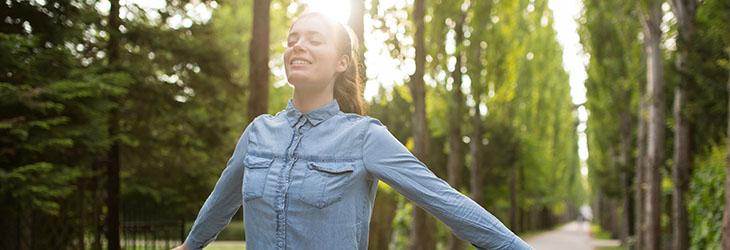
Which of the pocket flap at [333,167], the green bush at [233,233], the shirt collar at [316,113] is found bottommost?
the green bush at [233,233]

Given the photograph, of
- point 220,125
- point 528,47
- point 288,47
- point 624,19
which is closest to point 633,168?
point 528,47

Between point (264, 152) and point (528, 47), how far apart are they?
100 feet

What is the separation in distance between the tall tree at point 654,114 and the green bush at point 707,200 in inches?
33.2

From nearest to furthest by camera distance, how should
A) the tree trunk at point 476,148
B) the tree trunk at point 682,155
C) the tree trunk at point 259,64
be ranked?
the tree trunk at point 259,64, the tree trunk at point 682,155, the tree trunk at point 476,148

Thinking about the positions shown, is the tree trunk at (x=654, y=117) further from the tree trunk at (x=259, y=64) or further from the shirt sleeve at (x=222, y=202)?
the shirt sleeve at (x=222, y=202)

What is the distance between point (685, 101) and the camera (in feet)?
47.9

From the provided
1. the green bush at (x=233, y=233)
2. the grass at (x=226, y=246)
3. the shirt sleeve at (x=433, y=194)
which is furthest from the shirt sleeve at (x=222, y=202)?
the green bush at (x=233, y=233)

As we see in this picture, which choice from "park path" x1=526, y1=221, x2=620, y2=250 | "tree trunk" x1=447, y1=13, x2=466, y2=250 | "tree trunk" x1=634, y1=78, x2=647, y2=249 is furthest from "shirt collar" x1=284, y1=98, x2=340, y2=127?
"park path" x1=526, y1=221, x2=620, y2=250

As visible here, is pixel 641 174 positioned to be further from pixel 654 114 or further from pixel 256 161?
pixel 256 161

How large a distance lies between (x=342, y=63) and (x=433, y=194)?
17.0 inches

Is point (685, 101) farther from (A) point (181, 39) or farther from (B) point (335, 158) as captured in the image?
(B) point (335, 158)

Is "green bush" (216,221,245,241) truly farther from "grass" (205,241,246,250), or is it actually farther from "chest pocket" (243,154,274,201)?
"chest pocket" (243,154,274,201)

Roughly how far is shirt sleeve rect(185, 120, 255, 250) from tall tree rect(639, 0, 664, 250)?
1523cm

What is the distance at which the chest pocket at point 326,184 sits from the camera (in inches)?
75.3
